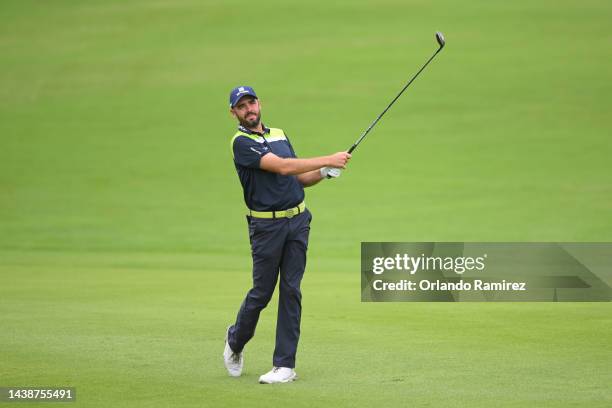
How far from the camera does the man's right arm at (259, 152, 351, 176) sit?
21.7ft

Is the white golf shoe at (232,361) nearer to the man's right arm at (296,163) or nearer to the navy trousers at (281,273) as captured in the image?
the navy trousers at (281,273)

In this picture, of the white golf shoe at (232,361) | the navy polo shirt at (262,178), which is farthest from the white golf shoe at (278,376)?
the navy polo shirt at (262,178)

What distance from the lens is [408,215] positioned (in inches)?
776

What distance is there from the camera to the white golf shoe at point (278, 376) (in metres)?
6.82

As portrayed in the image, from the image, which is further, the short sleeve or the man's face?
the man's face

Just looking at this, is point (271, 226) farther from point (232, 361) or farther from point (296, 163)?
point (232, 361)

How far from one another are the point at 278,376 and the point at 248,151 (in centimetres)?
138

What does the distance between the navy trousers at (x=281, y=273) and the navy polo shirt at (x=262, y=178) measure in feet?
0.34

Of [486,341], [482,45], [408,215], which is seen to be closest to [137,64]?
[482,45]

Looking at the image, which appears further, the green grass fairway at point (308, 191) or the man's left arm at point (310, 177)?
the green grass fairway at point (308, 191)

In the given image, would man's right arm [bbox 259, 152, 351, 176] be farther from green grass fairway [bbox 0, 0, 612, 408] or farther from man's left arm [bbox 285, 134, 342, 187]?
green grass fairway [bbox 0, 0, 612, 408]

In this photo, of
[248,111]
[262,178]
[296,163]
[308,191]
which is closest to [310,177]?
[262,178]

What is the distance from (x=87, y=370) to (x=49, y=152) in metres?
17.0

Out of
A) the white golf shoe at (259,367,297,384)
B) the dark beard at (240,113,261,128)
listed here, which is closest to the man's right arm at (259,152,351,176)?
the dark beard at (240,113,261,128)
